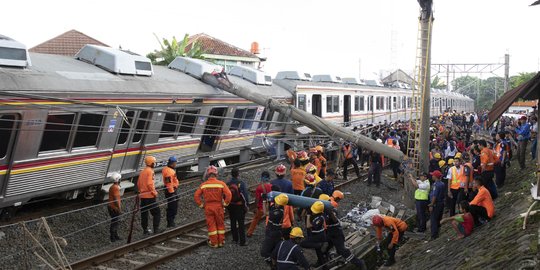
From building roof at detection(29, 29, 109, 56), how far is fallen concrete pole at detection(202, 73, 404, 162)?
79.1 ft

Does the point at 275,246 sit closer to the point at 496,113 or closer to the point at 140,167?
the point at 496,113

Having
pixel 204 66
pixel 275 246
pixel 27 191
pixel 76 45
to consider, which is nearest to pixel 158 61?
pixel 76 45

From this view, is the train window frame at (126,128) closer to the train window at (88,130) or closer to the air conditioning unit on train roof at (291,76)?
the train window at (88,130)

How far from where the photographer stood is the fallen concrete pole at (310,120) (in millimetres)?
13840

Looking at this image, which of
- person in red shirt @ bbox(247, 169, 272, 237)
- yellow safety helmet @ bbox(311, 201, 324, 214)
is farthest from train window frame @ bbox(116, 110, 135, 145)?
yellow safety helmet @ bbox(311, 201, 324, 214)

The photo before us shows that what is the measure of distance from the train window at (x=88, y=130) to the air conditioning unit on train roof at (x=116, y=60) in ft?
5.26

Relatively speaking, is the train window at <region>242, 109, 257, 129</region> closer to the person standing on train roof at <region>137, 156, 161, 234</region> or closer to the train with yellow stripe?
the train with yellow stripe

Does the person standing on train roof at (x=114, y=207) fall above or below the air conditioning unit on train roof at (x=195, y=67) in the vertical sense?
below

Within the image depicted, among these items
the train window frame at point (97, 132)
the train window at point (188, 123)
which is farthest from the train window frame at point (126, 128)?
the train window at point (188, 123)

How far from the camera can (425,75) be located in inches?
502

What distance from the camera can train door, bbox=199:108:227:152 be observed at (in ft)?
48.7

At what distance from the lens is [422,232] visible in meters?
10.9

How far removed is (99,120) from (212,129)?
4.16 metres

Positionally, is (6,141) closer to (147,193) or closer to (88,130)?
(88,130)
